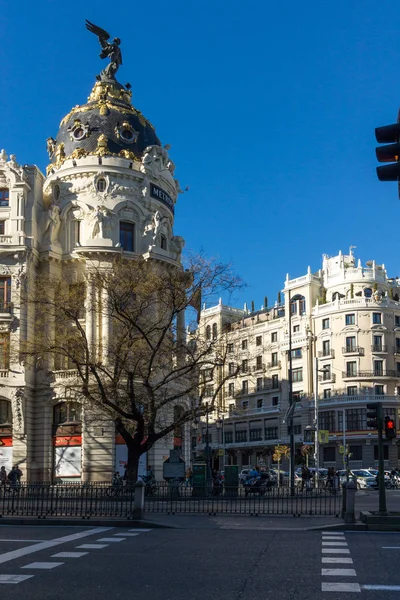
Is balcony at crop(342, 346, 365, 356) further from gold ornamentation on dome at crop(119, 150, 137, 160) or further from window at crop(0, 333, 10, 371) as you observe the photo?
window at crop(0, 333, 10, 371)

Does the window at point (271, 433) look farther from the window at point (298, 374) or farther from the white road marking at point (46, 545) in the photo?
the white road marking at point (46, 545)

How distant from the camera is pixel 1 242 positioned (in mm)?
47906

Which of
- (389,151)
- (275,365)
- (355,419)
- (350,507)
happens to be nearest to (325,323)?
(275,365)

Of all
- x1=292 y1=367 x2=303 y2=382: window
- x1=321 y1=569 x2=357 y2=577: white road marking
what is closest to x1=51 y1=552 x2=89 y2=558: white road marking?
x1=321 y1=569 x2=357 y2=577: white road marking

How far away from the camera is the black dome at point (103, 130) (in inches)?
2005

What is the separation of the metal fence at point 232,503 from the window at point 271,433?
57417mm

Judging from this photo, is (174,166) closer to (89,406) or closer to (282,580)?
(89,406)

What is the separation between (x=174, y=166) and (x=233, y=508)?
34.9m

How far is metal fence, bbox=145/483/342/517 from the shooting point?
77.6 ft

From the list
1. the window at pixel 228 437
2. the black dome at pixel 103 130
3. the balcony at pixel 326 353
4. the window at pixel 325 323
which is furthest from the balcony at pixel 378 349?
the black dome at pixel 103 130

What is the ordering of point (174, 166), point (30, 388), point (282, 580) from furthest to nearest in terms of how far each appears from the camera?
point (174, 166)
point (30, 388)
point (282, 580)

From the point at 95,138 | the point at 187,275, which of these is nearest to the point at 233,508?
the point at 187,275

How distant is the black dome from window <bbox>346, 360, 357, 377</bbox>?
3210cm

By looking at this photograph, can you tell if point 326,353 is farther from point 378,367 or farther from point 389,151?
point 389,151
